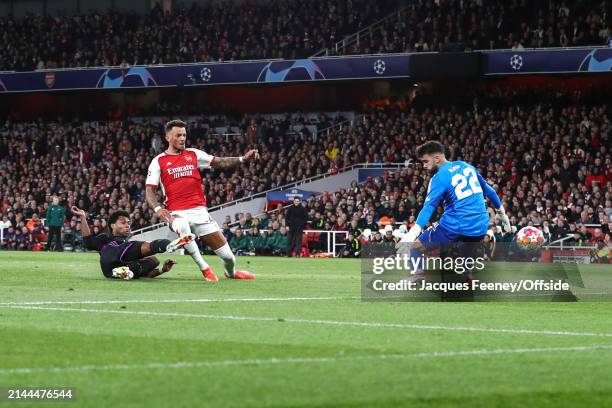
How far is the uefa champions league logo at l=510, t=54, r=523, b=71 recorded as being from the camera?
42156 mm

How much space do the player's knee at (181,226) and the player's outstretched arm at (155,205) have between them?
12 centimetres

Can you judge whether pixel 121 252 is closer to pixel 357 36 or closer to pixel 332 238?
pixel 332 238

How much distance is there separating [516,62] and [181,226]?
89.2ft

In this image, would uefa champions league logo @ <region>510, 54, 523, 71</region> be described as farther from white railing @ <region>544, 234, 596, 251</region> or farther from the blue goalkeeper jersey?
the blue goalkeeper jersey

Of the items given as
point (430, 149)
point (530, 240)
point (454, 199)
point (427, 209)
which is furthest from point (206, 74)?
point (427, 209)

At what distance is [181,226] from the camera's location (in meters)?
17.3

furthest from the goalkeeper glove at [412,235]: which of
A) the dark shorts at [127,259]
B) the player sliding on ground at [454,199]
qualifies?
the dark shorts at [127,259]

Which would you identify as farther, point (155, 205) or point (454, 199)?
point (155, 205)

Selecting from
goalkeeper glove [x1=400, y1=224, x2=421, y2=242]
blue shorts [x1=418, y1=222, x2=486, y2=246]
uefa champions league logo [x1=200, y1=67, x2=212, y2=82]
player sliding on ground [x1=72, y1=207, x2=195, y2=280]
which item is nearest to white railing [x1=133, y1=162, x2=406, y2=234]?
uefa champions league logo [x1=200, y1=67, x2=212, y2=82]

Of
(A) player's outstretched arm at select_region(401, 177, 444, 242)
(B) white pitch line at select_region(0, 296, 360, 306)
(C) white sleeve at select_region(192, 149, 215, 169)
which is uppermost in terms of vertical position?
(C) white sleeve at select_region(192, 149, 215, 169)

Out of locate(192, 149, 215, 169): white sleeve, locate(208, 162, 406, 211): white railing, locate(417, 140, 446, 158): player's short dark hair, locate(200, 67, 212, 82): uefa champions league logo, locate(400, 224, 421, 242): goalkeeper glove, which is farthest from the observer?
locate(200, 67, 212, 82): uefa champions league logo

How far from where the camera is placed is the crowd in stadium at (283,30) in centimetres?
4262

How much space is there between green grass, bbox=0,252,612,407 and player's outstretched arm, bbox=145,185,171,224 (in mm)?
3160

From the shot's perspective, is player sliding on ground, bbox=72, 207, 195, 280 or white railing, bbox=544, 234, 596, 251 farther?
white railing, bbox=544, 234, 596, 251
